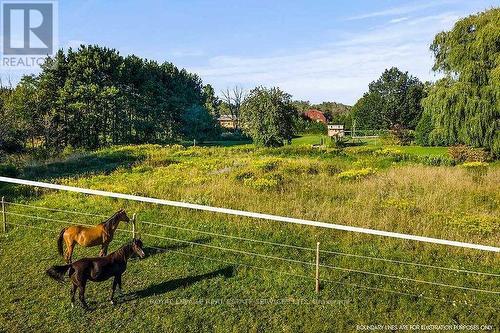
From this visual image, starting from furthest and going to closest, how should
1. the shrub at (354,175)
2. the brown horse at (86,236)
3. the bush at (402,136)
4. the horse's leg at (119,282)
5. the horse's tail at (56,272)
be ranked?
the bush at (402,136)
the shrub at (354,175)
the brown horse at (86,236)
the horse's leg at (119,282)
the horse's tail at (56,272)

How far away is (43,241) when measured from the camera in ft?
31.8

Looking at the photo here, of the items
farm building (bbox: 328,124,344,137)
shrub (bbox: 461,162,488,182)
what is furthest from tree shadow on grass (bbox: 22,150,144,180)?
farm building (bbox: 328,124,344,137)

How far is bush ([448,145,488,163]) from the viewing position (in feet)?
88.9

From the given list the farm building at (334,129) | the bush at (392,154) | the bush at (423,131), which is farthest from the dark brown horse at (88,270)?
the farm building at (334,129)

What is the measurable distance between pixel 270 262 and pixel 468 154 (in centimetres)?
2495

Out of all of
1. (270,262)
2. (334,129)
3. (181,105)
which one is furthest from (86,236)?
(334,129)

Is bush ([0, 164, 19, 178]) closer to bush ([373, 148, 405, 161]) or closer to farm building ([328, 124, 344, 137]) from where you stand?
bush ([373, 148, 405, 161])

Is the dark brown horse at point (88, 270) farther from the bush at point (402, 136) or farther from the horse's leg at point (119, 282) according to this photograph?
the bush at point (402, 136)

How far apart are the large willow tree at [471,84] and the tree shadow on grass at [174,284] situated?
2387 centimetres

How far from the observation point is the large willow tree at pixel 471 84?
82.9 ft

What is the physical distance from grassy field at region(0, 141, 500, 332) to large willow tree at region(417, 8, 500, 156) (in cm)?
1197

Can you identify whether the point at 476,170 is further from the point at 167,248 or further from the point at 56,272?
the point at 56,272

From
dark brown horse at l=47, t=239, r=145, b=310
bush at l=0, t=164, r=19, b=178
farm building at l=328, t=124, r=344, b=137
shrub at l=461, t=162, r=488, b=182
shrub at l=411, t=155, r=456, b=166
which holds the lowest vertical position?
dark brown horse at l=47, t=239, r=145, b=310

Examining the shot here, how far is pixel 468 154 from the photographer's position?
27.8 meters
